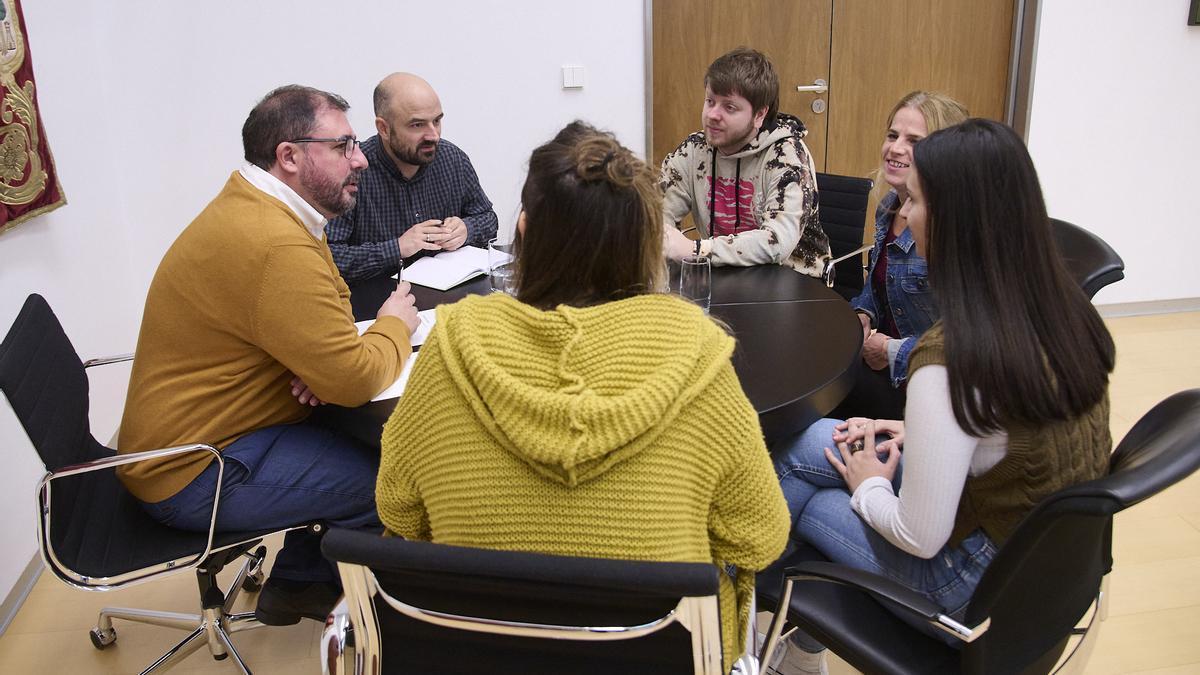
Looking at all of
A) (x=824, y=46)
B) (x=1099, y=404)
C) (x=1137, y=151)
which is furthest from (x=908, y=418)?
(x=1137, y=151)

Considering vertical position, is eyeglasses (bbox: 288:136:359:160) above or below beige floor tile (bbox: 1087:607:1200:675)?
above

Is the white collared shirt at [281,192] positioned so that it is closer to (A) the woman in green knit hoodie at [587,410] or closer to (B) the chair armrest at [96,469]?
(B) the chair armrest at [96,469]

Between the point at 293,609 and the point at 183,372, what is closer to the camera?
the point at 183,372

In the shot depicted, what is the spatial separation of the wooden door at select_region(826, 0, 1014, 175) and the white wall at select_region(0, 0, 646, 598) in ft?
3.37

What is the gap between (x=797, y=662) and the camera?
1.96m

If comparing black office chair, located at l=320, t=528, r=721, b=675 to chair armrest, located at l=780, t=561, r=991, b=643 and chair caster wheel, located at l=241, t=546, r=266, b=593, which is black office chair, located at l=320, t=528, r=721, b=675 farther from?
chair caster wheel, located at l=241, t=546, r=266, b=593

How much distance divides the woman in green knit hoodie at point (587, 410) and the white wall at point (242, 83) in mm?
2468

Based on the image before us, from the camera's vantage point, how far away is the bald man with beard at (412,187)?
2.75 meters

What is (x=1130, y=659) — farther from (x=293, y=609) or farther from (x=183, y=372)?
(x=183, y=372)

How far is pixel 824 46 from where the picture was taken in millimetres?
4293

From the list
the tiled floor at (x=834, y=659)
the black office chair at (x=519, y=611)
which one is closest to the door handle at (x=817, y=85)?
the tiled floor at (x=834, y=659)

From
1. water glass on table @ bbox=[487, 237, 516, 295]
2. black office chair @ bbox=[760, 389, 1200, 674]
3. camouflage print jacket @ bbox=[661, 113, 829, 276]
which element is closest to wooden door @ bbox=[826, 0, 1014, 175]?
camouflage print jacket @ bbox=[661, 113, 829, 276]

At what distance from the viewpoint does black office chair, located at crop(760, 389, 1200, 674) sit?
113cm

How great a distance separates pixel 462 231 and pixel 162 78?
1841mm
